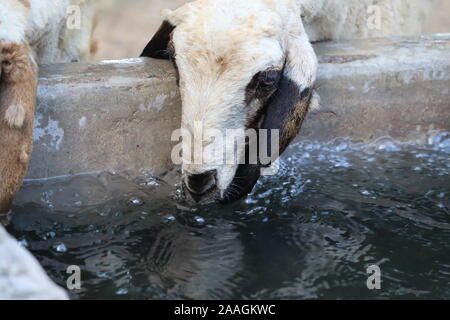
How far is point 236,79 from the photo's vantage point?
154 inches

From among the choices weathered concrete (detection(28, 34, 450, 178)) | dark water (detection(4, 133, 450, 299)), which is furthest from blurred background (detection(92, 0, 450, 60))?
dark water (detection(4, 133, 450, 299))

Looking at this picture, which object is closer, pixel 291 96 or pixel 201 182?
pixel 201 182

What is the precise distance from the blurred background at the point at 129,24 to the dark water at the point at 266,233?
4560 millimetres

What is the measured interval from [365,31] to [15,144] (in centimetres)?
266

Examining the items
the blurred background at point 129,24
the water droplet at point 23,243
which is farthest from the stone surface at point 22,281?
the blurred background at point 129,24

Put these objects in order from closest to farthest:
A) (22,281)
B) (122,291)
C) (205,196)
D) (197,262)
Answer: (22,281), (122,291), (197,262), (205,196)

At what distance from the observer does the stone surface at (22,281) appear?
8.59ft

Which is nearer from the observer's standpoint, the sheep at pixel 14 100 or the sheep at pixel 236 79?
the sheep at pixel 14 100

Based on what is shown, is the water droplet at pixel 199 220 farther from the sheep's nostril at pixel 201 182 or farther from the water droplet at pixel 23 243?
the water droplet at pixel 23 243

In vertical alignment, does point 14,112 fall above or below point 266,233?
above

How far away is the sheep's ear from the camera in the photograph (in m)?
4.05

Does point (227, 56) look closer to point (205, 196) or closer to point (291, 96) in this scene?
point (291, 96)

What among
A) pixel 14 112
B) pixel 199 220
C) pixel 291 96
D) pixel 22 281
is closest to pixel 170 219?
Result: pixel 199 220

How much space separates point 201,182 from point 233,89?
0.43m
